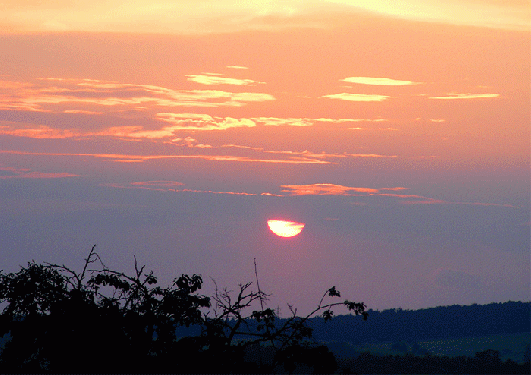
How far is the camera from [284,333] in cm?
2234

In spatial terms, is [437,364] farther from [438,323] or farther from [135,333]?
[135,333]

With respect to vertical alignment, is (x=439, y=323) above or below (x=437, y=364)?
above

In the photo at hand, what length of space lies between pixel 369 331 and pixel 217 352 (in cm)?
13003

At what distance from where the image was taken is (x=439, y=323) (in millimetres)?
154750

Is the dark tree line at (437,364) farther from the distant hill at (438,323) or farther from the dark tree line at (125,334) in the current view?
the dark tree line at (125,334)

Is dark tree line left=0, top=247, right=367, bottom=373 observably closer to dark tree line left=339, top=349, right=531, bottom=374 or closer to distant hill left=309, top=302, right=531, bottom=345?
dark tree line left=339, top=349, right=531, bottom=374

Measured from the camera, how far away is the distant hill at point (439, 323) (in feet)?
473

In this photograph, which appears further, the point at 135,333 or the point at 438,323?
the point at 438,323

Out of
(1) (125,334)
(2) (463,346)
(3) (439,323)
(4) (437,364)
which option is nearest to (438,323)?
(3) (439,323)

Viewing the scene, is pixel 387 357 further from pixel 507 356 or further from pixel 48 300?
pixel 48 300

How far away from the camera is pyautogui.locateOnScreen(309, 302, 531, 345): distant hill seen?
14412 centimetres

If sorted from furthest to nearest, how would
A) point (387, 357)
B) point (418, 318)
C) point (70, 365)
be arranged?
point (418, 318), point (387, 357), point (70, 365)

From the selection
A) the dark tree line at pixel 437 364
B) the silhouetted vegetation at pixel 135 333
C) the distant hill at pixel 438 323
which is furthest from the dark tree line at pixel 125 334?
the distant hill at pixel 438 323

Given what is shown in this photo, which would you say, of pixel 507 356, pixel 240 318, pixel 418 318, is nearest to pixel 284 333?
pixel 240 318
